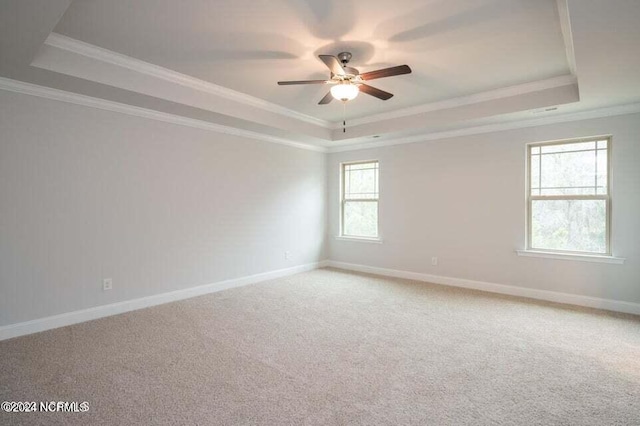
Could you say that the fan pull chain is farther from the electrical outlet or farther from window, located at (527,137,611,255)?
the electrical outlet

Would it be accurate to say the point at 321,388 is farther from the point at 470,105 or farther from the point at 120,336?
the point at 470,105

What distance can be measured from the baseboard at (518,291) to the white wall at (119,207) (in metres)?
2.00

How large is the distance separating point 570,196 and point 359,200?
318 cm

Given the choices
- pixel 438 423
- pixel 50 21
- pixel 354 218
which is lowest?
pixel 438 423

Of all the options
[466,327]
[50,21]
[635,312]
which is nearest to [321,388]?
[466,327]

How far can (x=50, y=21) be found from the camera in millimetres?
2143

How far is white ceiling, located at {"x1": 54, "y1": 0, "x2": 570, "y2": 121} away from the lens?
7.95 ft

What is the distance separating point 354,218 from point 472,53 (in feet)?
12.1

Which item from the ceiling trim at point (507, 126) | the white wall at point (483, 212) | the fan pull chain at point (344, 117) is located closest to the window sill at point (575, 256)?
the white wall at point (483, 212)

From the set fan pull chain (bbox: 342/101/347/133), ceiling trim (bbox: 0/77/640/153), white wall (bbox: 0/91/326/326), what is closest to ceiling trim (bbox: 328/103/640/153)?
ceiling trim (bbox: 0/77/640/153)

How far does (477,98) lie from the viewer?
429cm

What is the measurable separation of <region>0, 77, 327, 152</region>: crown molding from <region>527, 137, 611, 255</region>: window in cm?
395

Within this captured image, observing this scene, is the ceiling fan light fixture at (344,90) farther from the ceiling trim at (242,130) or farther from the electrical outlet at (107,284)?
the electrical outlet at (107,284)

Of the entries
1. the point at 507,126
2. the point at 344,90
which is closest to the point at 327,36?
the point at 344,90
